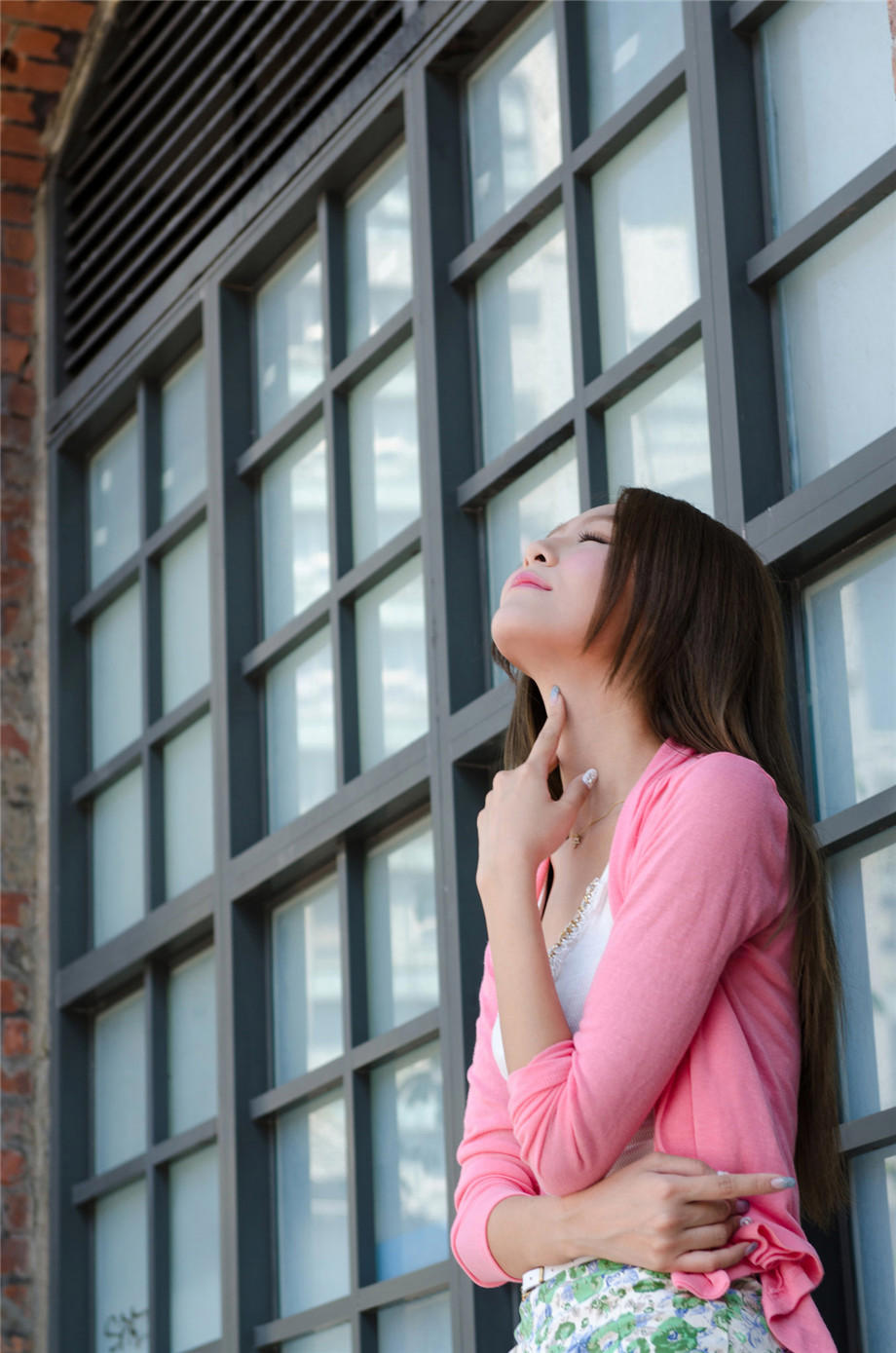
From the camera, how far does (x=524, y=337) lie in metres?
4.34

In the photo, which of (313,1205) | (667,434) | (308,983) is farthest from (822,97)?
(313,1205)

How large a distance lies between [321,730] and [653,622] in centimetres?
245

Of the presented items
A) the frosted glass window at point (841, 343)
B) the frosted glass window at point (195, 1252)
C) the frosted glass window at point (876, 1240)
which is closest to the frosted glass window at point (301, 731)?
the frosted glass window at point (195, 1252)

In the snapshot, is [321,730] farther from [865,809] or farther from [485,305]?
[865,809]

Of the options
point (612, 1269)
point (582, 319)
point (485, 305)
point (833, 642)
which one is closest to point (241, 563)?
point (485, 305)

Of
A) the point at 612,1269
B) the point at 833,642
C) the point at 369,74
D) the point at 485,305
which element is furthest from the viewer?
the point at 369,74

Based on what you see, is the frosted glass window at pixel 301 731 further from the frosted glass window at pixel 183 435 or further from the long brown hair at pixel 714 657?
the long brown hair at pixel 714 657

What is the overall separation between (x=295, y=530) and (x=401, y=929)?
1.13 m

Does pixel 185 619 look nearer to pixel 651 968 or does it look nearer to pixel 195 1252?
pixel 195 1252

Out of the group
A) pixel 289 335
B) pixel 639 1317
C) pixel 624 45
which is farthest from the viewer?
pixel 289 335

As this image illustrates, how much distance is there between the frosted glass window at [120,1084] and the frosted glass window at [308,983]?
2.35 feet

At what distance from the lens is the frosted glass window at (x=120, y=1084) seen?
5.44m

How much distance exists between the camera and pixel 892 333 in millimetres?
3236

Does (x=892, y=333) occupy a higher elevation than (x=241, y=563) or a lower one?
lower
